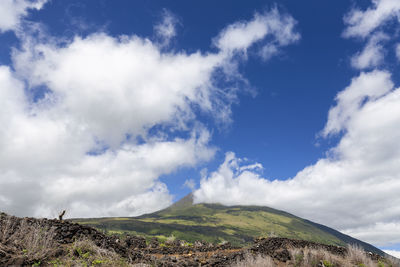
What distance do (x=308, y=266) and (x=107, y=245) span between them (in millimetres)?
14393

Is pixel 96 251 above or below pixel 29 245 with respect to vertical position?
below

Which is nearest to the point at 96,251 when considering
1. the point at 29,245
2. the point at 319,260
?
the point at 29,245

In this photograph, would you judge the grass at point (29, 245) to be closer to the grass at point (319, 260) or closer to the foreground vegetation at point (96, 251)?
the foreground vegetation at point (96, 251)

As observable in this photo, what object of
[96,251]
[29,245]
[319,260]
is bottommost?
[96,251]

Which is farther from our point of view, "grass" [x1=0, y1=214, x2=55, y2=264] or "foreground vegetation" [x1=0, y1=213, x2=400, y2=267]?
"foreground vegetation" [x1=0, y1=213, x2=400, y2=267]

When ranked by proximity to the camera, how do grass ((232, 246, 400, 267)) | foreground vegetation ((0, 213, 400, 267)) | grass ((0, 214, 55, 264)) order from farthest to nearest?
1. grass ((232, 246, 400, 267))
2. foreground vegetation ((0, 213, 400, 267))
3. grass ((0, 214, 55, 264))

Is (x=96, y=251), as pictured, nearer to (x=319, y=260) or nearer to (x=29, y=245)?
(x=29, y=245)

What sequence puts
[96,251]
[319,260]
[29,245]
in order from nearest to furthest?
[29,245] → [96,251] → [319,260]

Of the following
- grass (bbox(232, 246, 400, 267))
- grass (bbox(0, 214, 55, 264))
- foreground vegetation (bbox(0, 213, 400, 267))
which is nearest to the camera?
grass (bbox(0, 214, 55, 264))

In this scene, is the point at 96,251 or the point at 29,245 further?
the point at 96,251

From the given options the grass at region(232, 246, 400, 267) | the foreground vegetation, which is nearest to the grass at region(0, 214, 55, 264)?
the foreground vegetation

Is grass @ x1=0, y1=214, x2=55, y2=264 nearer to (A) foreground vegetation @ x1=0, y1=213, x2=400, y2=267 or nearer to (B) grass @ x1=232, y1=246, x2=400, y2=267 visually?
(A) foreground vegetation @ x1=0, y1=213, x2=400, y2=267

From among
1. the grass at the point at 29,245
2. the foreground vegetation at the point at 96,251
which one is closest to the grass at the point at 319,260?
the foreground vegetation at the point at 96,251

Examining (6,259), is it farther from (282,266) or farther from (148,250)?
(282,266)
